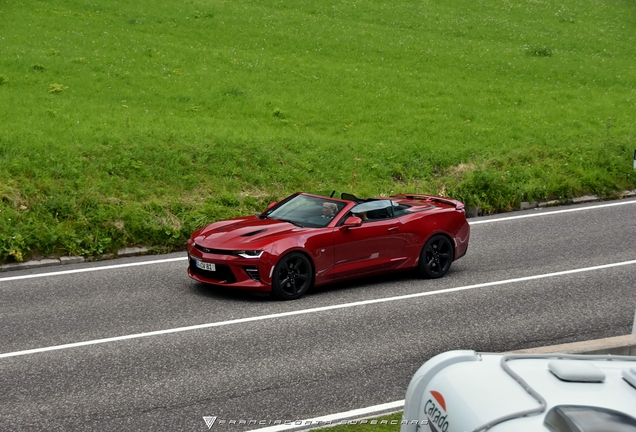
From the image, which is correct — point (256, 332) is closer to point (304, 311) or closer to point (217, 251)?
point (304, 311)

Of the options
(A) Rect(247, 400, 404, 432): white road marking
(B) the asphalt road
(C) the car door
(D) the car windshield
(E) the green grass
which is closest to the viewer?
(A) Rect(247, 400, 404, 432): white road marking

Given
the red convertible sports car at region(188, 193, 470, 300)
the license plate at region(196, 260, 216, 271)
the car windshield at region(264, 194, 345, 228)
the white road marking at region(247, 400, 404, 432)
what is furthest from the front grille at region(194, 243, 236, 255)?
the white road marking at region(247, 400, 404, 432)

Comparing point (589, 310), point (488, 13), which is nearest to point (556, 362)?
point (589, 310)

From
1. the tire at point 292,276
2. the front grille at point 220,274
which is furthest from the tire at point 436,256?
the front grille at point 220,274

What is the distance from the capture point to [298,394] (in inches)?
277

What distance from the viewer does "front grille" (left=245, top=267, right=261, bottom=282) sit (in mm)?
9922

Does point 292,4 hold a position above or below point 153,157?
above

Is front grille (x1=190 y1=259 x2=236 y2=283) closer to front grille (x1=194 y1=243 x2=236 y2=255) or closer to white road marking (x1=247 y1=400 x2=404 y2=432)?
front grille (x1=194 y1=243 x2=236 y2=255)

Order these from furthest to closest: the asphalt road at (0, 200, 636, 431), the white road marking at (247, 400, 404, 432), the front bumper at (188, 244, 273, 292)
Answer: the front bumper at (188, 244, 273, 292) < the asphalt road at (0, 200, 636, 431) < the white road marking at (247, 400, 404, 432)

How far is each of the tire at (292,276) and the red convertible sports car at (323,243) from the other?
0.01 metres

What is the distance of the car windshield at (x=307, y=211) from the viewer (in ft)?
35.7

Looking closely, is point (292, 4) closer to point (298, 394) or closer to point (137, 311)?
point (137, 311)

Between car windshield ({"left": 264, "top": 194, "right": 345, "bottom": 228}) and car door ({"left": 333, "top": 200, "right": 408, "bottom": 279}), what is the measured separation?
286mm

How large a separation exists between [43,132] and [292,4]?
795 inches
